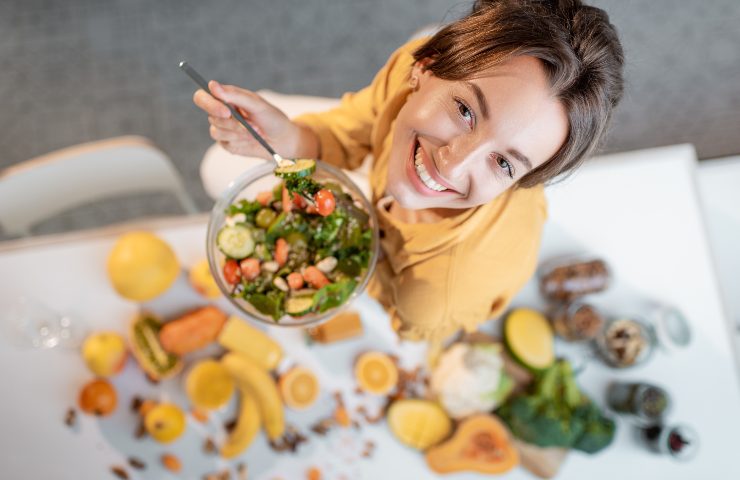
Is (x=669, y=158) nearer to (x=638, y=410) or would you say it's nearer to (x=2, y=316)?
(x=638, y=410)

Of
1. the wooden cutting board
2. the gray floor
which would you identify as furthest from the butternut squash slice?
Answer: the gray floor

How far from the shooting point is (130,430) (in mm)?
1236

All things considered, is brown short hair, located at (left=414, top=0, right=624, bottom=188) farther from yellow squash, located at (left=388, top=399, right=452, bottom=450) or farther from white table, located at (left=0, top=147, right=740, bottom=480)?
yellow squash, located at (left=388, top=399, right=452, bottom=450)

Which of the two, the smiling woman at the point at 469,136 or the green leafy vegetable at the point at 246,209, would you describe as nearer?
the smiling woman at the point at 469,136

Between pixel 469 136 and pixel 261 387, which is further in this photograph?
pixel 261 387

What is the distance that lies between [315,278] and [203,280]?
0.41 metres

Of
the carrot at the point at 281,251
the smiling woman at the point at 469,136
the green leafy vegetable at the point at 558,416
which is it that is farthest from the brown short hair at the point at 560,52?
the green leafy vegetable at the point at 558,416

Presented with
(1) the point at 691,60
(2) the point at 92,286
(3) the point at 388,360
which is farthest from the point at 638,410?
(1) the point at 691,60

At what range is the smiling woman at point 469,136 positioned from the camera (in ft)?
2.55

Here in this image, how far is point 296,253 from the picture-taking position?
37.6 inches

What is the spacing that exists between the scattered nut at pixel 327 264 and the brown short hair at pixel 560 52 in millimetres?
352

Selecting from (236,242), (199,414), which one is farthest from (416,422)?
(236,242)

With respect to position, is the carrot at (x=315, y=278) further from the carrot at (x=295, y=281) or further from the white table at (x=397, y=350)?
the white table at (x=397, y=350)

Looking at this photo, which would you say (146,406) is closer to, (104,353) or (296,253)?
(104,353)
